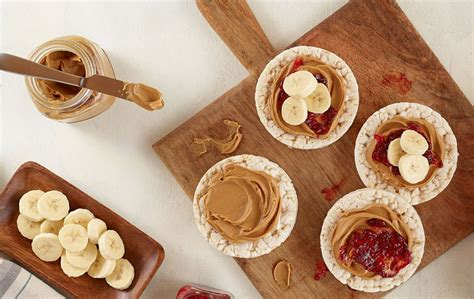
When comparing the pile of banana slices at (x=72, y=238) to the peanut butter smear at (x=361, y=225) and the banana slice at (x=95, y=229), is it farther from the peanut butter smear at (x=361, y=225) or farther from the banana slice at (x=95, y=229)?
the peanut butter smear at (x=361, y=225)

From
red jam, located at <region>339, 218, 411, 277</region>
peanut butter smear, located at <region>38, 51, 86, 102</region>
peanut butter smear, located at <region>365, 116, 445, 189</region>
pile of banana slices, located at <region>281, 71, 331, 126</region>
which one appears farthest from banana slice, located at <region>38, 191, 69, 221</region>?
peanut butter smear, located at <region>365, 116, 445, 189</region>

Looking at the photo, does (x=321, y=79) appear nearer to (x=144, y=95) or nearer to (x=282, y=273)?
(x=144, y=95)

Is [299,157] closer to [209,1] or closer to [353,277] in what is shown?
[353,277]

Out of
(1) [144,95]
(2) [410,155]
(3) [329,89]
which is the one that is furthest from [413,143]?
(1) [144,95]

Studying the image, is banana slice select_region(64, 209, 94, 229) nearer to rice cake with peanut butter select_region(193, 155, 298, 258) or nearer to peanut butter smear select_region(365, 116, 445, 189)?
rice cake with peanut butter select_region(193, 155, 298, 258)

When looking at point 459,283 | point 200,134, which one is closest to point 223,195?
point 200,134

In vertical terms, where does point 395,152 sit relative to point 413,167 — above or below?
above
